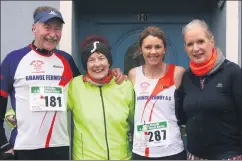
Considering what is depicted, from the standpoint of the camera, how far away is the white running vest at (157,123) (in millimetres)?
3906

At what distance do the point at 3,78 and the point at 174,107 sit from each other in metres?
1.42

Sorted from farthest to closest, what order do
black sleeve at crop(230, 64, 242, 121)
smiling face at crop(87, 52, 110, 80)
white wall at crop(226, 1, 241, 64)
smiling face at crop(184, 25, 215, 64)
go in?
white wall at crop(226, 1, 241, 64) < smiling face at crop(87, 52, 110, 80) < smiling face at crop(184, 25, 215, 64) < black sleeve at crop(230, 64, 242, 121)

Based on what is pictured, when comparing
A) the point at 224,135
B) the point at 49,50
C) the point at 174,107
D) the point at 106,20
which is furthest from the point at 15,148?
the point at 106,20

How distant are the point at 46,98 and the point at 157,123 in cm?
93

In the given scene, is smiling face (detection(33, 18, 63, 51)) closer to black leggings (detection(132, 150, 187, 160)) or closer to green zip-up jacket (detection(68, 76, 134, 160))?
green zip-up jacket (detection(68, 76, 134, 160))

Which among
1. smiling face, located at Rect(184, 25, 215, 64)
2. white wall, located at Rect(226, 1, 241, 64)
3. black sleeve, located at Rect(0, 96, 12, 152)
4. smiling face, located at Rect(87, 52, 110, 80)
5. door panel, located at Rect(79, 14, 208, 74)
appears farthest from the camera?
door panel, located at Rect(79, 14, 208, 74)

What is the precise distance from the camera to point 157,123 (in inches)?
154

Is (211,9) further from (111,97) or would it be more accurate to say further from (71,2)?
(111,97)

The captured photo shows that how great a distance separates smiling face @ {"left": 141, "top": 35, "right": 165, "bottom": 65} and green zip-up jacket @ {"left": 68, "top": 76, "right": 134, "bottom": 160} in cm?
32

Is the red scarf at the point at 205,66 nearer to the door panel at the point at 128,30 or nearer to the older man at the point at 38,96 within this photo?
the older man at the point at 38,96

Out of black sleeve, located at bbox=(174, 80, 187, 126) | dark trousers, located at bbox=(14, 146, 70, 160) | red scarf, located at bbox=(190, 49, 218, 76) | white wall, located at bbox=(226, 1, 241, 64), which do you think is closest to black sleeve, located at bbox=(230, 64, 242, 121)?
red scarf, located at bbox=(190, 49, 218, 76)

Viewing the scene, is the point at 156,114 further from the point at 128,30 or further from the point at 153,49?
the point at 128,30

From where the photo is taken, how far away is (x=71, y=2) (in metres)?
4.96

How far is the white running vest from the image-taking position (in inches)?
154
